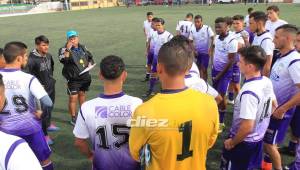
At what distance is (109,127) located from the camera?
312 centimetres

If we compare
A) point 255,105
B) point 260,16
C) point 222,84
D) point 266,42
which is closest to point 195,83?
point 255,105

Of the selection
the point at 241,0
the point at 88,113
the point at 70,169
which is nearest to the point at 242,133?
the point at 88,113

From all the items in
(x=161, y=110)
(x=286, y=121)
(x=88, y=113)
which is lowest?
(x=286, y=121)

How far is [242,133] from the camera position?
3.54 m

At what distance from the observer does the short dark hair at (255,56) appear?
3680mm

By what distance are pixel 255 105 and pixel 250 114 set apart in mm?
129

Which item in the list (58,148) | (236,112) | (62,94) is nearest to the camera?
(236,112)

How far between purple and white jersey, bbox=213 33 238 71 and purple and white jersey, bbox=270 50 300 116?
7.91ft

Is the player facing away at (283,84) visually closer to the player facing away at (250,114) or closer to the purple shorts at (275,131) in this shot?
the purple shorts at (275,131)

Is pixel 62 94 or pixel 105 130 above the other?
pixel 105 130

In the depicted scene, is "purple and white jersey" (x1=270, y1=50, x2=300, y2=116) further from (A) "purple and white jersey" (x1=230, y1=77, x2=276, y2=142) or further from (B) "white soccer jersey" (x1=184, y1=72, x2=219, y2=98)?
(B) "white soccer jersey" (x1=184, y1=72, x2=219, y2=98)

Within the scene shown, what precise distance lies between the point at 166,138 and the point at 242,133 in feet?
4.95

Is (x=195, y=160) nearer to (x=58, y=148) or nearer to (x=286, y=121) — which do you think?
(x=286, y=121)

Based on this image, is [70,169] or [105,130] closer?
[105,130]
